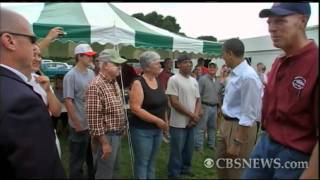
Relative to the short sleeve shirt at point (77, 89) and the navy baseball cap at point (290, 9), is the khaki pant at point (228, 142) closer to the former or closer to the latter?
the short sleeve shirt at point (77, 89)

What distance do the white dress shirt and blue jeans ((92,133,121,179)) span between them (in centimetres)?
97

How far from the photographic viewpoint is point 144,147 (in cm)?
376

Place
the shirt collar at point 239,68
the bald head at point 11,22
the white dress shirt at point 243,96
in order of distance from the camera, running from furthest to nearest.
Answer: the shirt collar at point 239,68
the white dress shirt at point 243,96
the bald head at point 11,22

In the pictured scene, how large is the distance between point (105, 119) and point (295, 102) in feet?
6.82

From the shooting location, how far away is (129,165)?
146 inches

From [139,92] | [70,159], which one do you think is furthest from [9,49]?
[70,159]

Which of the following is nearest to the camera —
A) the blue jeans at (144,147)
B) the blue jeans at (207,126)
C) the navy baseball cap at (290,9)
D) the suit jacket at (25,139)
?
the suit jacket at (25,139)

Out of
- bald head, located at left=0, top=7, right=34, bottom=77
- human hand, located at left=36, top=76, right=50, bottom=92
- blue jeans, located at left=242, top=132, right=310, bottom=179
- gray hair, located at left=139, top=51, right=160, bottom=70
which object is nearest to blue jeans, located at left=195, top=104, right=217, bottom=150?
gray hair, located at left=139, top=51, right=160, bottom=70

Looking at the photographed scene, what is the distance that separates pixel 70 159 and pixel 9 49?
279cm

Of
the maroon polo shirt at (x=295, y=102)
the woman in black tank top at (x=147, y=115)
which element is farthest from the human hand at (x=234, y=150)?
the maroon polo shirt at (x=295, y=102)

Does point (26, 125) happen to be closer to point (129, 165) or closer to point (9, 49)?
point (9, 49)

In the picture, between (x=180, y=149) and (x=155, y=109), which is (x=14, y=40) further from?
(x=180, y=149)

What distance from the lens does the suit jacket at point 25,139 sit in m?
1.25

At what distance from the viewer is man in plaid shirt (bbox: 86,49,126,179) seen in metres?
3.38
